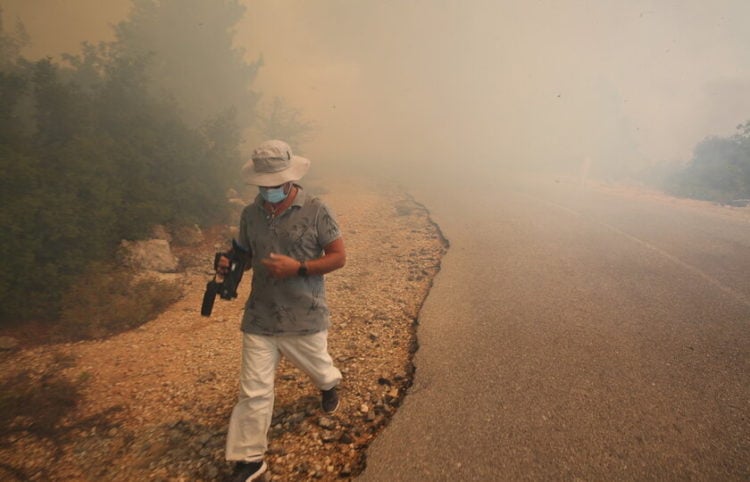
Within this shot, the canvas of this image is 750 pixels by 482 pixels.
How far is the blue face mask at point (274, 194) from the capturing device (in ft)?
7.58

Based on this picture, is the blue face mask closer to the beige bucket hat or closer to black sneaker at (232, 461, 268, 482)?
the beige bucket hat

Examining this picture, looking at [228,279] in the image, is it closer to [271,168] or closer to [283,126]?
[271,168]

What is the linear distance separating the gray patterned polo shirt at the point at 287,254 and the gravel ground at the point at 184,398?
0.98 m

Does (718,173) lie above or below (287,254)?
below

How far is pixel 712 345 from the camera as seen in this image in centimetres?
425

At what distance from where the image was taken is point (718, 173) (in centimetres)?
1839

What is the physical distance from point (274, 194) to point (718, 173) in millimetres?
24183

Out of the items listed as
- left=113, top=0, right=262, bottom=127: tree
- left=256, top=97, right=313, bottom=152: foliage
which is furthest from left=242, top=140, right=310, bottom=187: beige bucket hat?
left=256, top=97, right=313, bottom=152: foliage

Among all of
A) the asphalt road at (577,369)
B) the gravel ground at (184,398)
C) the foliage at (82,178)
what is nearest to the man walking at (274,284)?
the gravel ground at (184,398)

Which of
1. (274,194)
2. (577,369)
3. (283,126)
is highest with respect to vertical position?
(283,126)

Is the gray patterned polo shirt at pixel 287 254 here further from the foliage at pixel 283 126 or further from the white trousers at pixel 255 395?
the foliage at pixel 283 126

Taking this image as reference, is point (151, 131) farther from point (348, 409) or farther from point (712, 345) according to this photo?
point (712, 345)

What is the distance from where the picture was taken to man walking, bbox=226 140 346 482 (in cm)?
232

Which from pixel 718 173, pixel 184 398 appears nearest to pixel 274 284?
pixel 184 398
